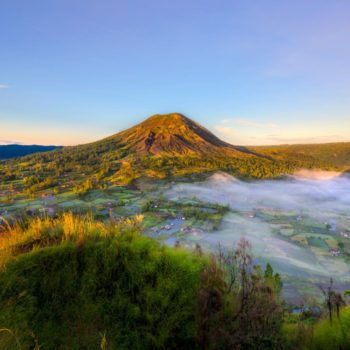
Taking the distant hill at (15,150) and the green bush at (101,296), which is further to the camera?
the distant hill at (15,150)

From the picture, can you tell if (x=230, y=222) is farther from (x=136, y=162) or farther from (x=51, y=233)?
(x=51, y=233)

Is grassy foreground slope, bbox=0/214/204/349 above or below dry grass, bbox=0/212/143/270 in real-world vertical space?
below

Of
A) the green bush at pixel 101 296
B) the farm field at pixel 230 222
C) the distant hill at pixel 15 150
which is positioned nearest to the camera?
the green bush at pixel 101 296

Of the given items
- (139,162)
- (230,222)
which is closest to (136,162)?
(139,162)

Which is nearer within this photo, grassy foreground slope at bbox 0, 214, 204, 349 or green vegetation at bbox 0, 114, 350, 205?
grassy foreground slope at bbox 0, 214, 204, 349

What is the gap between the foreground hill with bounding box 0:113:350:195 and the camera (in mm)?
49031

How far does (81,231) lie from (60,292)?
96 cm

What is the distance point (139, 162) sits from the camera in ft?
211

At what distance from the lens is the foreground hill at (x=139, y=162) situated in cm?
4903

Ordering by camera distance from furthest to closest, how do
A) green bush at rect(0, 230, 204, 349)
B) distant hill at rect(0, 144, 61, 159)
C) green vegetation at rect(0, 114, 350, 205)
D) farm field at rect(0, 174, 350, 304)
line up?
distant hill at rect(0, 144, 61, 159)
green vegetation at rect(0, 114, 350, 205)
farm field at rect(0, 174, 350, 304)
green bush at rect(0, 230, 204, 349)

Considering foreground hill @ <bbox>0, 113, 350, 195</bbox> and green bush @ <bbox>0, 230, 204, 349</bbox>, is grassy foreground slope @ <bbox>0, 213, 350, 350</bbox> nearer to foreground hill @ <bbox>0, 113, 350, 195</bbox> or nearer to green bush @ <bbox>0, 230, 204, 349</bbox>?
green bush @ <bbox>0, 230, 204, 349</bbox>

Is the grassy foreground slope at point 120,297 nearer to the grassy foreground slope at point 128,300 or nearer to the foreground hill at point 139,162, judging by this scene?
the grassy foreground slope at point 128,300

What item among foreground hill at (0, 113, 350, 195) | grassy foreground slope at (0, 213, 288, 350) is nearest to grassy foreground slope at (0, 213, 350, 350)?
grassy foreground slope at (0, 213, 288, 350)

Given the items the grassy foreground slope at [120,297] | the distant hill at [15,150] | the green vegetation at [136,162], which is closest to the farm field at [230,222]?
the green vegetation at [136,162]
